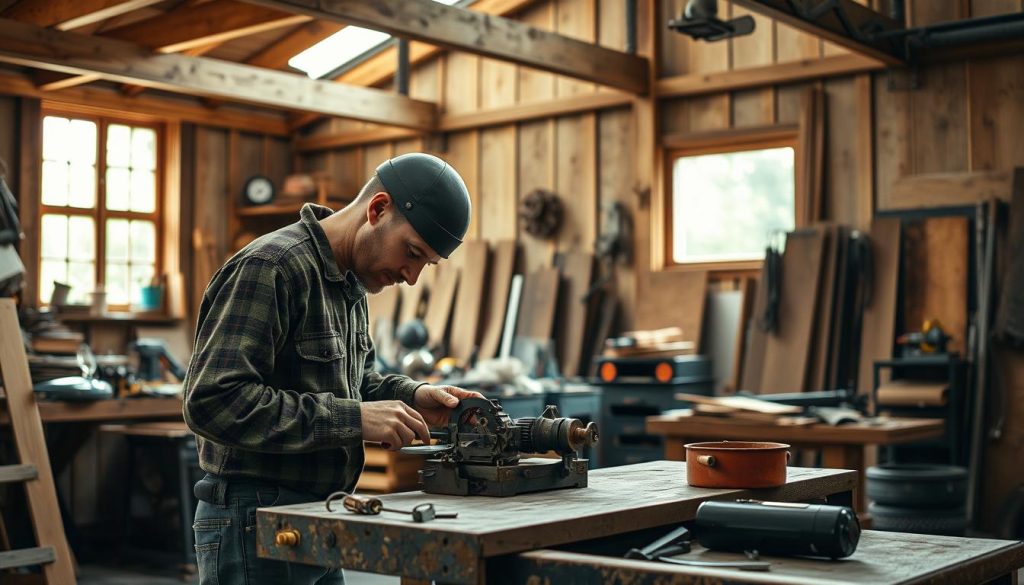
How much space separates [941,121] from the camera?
271 inches

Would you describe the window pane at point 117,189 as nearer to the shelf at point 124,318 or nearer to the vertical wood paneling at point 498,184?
the shelf at point 124,318

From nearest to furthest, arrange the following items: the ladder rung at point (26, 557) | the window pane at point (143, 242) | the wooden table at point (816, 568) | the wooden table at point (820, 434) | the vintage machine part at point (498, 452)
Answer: the wooden table at point (816, 568) → the vintage machine part at point (498, 452) → the ladder rung at point (26, 557) → the wooden table at point (820, 434) → the window pane at point (143, 242)

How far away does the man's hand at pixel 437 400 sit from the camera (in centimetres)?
245

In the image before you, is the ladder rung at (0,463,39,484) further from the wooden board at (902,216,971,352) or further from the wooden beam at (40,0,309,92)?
the wooden board at (902,216,971,352)

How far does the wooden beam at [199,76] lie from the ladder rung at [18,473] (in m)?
2.97

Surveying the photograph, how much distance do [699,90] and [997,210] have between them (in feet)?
6.77

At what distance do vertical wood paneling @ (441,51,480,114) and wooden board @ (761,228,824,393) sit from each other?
2.82 metres

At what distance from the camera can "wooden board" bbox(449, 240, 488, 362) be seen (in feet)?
27.6

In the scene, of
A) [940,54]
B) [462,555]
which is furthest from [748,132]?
[462,555]

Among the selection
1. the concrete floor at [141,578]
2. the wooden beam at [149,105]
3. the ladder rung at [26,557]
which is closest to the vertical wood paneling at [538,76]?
the wooden beam at [149,105]

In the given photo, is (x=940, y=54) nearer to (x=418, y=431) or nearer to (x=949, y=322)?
(x=949, y=322)

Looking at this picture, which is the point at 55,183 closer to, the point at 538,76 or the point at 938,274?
the point at 538,76

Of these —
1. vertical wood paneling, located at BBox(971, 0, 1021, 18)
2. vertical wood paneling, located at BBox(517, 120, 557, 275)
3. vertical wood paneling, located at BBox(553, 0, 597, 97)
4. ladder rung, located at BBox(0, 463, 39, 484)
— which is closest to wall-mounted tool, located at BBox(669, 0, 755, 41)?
vertical wood paneling, located at BBox(971, 0, 1021, 18)

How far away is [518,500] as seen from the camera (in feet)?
7.10
